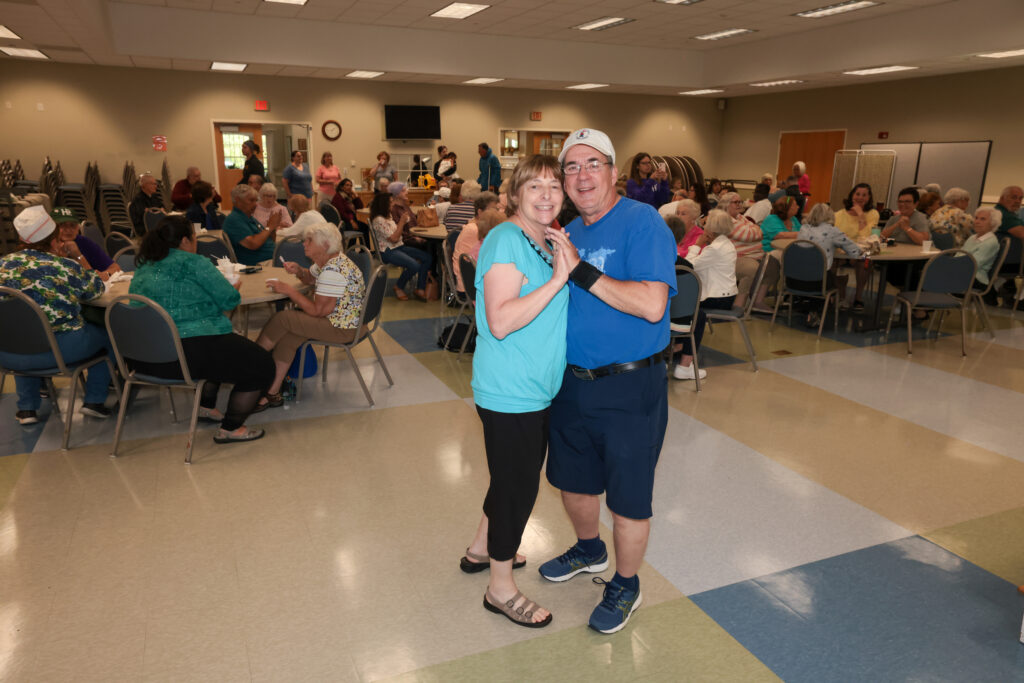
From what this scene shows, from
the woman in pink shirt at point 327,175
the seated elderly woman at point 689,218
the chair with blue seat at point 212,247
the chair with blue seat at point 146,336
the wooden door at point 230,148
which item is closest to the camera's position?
the chair with blue seat at point 146,336

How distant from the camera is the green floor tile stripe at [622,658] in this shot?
7.20 feet

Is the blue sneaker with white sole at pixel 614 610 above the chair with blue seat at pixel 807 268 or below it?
below

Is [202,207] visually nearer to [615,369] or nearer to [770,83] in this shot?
[615,369]

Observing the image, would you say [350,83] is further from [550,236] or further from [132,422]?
[550,236]

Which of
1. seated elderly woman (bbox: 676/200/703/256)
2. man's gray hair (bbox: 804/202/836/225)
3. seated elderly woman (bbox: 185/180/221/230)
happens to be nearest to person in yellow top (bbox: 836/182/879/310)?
man's gray hair (bbox: 804/202/836/225)

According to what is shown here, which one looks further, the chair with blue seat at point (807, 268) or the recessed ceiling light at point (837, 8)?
the recessed ceiling light at point (837, 8)

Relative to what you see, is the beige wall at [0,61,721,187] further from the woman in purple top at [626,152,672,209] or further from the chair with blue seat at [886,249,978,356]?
the chair with blue seat at [886,249,978,356]

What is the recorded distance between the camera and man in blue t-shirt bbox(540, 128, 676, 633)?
2.00 m

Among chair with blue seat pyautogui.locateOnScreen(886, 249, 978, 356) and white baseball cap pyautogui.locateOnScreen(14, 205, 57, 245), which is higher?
white baseball cap pyautogui.locateOnScreen(14, 205, 57, 245)

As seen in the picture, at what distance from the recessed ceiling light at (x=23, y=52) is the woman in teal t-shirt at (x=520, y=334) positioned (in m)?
11.5

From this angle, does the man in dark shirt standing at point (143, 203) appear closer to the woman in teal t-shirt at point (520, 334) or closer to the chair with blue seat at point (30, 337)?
the chair with blue seat at point (30, 337)

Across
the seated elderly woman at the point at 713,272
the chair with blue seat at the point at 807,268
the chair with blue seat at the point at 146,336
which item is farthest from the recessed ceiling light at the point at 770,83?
the chair with blue seat at the point at 146,336

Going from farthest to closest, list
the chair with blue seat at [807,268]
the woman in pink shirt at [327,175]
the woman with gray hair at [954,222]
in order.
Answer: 1. the woman in pink shirt at [327,175]
2. the woman with gray hair at [954,222]
3. the chair with blue seat at [807,268]

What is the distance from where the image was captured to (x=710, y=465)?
376 centimetres
